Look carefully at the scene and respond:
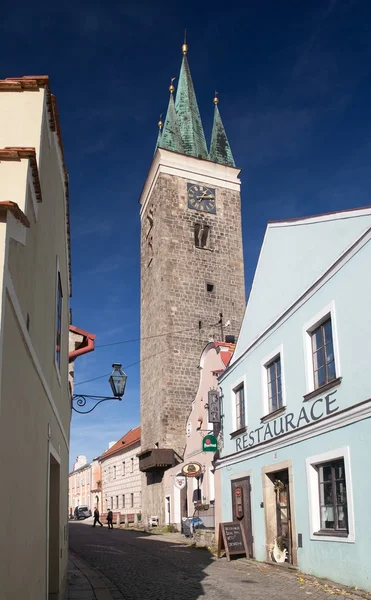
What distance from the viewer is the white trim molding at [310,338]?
1020cm

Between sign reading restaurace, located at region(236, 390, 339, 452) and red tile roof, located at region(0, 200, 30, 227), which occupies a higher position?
red tile roof, located at region(0, 200, 30, 227)

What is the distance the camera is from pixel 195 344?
1337 inches

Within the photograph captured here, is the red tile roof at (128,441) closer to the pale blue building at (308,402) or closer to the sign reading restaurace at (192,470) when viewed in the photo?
the sign reading restaurace at (192,470)

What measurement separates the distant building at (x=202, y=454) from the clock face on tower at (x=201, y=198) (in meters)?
15.6

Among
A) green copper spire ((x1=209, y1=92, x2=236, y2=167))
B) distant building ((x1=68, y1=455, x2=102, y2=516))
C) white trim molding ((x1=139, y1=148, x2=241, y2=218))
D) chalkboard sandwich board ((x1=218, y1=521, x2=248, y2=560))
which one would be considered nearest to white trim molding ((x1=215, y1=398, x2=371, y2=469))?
chalkboard sandwich board ((x1=218, y1=521, x2=248, y2=560))

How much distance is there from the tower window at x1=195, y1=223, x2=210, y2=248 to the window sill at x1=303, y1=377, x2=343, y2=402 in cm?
2610

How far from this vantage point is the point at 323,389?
34.7 feet

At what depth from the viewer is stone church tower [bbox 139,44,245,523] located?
32.7 metres

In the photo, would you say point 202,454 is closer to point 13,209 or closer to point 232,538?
point 232,538

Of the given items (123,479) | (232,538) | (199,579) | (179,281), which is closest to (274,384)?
(232,538)

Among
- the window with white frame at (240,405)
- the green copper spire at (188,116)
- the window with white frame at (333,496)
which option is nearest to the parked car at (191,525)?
the window with white frame at (240,405)

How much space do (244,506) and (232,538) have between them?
776mm

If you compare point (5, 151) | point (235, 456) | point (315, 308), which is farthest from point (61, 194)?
point (235, 456)

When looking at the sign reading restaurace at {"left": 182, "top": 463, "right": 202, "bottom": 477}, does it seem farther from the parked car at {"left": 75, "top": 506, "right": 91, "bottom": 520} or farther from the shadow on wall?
the parked car at {"left": 75, "top": 506, "right": 91, "bottom": 520}
